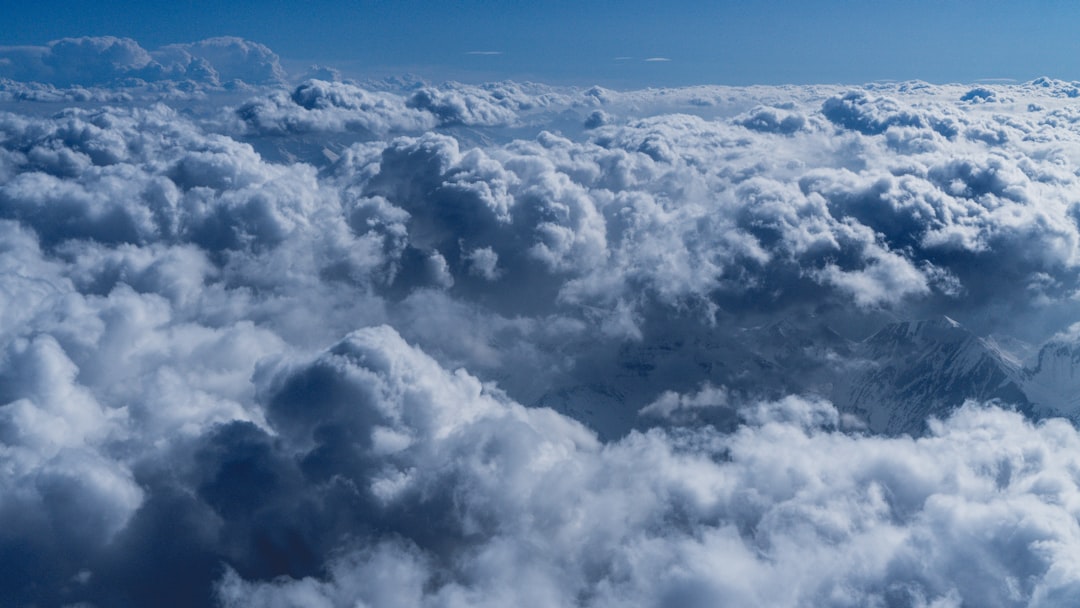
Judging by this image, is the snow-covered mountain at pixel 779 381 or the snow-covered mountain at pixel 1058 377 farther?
the snow-covered mountain at pixel 1058 377

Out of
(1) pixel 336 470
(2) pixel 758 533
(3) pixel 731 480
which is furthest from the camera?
(3) pixel 731 480

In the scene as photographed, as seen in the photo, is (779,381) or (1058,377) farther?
(779,381)

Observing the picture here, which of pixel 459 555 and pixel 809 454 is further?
pixel 809 454

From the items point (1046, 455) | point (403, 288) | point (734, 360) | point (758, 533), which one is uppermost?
point (1046, 455)

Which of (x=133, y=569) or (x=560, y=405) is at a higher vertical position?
(x=133, y=569)

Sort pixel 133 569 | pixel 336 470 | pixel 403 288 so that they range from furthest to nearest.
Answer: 1. pixel 403 288
2. pixel 336 470
3. pixel 133 569

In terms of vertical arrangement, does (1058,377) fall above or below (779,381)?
above

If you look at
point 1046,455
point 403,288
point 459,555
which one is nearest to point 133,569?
point 459,555

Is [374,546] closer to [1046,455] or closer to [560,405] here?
[1046,455]

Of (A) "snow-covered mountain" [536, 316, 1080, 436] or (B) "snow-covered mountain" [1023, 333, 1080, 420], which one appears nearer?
(A) "snow-covered mountain" [536, 316, 1080, 436]
